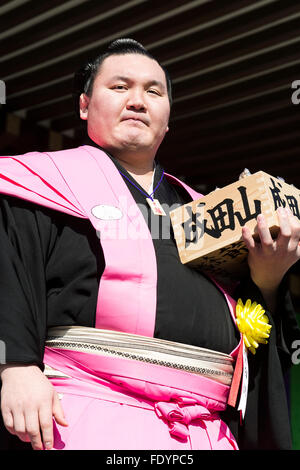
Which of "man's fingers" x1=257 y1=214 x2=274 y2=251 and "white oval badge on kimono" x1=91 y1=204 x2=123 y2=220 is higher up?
"white oval badge on kimono" x1=91 y1=204 x2=123 y2=220

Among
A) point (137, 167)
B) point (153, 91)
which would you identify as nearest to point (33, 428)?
point (137, 167)

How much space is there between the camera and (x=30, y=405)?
141 centimetres

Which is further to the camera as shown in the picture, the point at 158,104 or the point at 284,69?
the point at 284,69

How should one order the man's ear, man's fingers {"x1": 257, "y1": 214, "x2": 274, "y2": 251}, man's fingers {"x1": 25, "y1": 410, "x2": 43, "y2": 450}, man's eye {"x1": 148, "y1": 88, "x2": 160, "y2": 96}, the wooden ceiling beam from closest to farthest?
man's fingers {"x1": 25, "y1": 410, "x2": 43, "y2": 450} → man's fingers {"x1": 257, "y1": 214, "x2": 274, "y2": 251} → man's eye {"x1": 148, "y1": 88, "x2": 160, "y2": 96} → the man's ear → the wooden ceiling beam

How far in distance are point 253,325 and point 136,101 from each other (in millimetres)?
910

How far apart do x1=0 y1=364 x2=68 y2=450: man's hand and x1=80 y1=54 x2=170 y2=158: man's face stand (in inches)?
36.7

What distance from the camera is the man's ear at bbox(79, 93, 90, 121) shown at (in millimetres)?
2217

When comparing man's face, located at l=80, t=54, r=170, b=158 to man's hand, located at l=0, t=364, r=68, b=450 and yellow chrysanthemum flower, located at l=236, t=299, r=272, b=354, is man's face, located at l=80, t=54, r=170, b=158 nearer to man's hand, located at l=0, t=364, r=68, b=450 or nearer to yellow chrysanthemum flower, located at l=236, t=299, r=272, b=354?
yellow chrysanthemum flower, located at l=236, t=299, r=272, b=354

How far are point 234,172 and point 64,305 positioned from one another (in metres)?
4.55

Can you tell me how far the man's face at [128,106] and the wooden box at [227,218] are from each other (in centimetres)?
36

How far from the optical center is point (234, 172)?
5934 mm

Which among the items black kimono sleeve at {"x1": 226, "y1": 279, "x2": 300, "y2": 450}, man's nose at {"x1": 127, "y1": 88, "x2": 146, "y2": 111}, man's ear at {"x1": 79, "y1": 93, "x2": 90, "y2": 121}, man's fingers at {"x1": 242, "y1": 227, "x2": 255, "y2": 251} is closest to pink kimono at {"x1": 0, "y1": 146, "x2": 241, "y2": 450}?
black kimono sleeve at {"x1": 226, "y1": 279, "x2": 300, "y2": 450}
